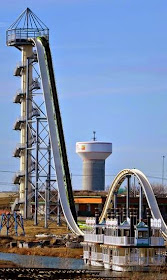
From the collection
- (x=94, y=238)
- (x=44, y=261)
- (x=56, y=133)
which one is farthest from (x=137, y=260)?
(x=56, y=133)

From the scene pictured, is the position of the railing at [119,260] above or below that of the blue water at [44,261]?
above

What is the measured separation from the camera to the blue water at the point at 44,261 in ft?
196

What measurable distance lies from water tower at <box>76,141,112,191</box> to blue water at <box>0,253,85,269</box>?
81913 millimetres

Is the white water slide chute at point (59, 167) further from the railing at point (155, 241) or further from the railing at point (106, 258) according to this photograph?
the railing at point (155, 241)

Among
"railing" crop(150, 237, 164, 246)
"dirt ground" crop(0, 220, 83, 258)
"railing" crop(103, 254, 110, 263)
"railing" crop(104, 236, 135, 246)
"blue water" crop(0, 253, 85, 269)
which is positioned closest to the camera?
"railing" crop(104, 236, 135, 246)

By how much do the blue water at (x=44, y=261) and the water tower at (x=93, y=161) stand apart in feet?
269

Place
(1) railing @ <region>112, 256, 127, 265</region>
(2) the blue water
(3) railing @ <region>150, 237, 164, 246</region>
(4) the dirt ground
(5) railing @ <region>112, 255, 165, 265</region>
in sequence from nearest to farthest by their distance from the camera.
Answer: (5) railing @ <region>112, 255, 165, 265</region> → (1) railing @ <region>112, 256, 127, 265</region> → (3) railing @ <region>150, 237, 164, 246</region> → (2) the blue water → (4) the dirt ground

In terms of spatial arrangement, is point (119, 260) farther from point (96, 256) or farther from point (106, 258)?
point (96, 256)

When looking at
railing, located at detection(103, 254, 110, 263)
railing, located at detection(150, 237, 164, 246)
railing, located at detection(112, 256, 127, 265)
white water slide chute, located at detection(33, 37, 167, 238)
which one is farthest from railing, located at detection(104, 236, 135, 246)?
white water slide chute, located at detection(33, 37, 167, 238)

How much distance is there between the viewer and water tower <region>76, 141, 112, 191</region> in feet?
502

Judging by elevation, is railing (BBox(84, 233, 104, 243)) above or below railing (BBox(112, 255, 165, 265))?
above

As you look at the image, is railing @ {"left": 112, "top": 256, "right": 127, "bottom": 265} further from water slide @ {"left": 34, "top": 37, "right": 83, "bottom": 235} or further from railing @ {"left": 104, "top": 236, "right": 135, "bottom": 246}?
water slide @ {"left": 34, "top": 37, "right": 83, "bottom": 235}

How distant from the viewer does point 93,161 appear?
157 meters

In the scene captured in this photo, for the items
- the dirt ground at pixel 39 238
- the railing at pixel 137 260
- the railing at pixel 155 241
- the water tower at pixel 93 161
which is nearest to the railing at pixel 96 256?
the railing at pixel 137 260
